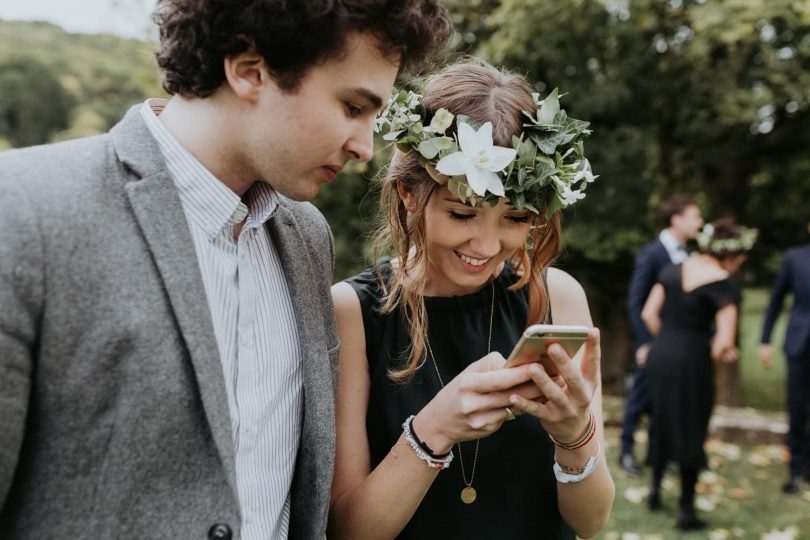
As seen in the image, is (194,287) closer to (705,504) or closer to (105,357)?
(105,357)

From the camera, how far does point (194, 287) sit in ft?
5.03

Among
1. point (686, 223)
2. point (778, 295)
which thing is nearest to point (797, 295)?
point (778, 295)

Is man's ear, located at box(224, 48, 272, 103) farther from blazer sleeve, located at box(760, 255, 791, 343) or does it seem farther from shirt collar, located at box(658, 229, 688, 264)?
Result: blazer sleeve, located at box(760, 255, 791, 343)

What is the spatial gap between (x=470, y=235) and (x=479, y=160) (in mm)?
232

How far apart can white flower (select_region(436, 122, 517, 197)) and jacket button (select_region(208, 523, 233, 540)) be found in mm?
1138

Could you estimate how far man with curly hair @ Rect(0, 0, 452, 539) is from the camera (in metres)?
1.38

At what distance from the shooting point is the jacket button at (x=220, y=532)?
155 cm

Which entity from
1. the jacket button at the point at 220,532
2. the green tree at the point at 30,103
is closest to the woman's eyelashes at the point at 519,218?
the jacket button at the point at 220,532

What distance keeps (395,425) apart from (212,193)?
38.0 inches

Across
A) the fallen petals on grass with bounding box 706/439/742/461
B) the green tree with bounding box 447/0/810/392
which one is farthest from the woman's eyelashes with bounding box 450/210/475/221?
the fallen petals on grass with bounding box 706/439/742/461

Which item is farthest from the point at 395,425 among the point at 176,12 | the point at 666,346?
the point at 666,346

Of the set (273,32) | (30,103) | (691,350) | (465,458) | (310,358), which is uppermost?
(30,103)

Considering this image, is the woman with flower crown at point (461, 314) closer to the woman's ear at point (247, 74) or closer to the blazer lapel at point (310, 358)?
the blazer lapel at point (310, 358)

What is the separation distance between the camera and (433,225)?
2.29m
